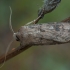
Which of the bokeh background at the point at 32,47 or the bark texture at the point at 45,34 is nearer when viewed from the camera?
the bark texture at the point at 45,34

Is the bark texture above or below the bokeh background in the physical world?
above

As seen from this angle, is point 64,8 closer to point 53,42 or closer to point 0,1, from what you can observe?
point 0,1

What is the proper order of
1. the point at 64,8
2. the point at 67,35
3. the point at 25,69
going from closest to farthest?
the point at 67,35 < the point at 25,69 < the point at 64,8

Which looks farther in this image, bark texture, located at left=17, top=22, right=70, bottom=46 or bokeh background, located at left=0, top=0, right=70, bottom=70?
bokeh background, located at left=0, top=0, right=70, bottom=70

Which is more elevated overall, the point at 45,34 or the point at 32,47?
the point at 45,34

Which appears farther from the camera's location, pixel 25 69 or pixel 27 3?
pixel 27 3

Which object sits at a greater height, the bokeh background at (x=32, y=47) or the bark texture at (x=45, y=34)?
the bark texture at (x=45, y=34)

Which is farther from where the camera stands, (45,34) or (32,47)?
(32,47)

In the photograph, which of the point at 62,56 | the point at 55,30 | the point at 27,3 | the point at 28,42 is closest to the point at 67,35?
the point at 55,30
